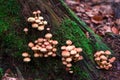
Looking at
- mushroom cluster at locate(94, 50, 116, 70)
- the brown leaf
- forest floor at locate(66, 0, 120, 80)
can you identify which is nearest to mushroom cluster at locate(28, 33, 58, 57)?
mushroom cluster at locate(94, 50, 116, 70)

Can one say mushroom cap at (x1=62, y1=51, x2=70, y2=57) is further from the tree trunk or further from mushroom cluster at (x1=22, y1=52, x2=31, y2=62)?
mushroom cluster at (x1=22, y1=52, x2=31, y2=62)

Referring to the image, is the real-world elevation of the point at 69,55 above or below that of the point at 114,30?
above

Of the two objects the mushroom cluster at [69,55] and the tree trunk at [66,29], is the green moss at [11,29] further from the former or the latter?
the mushroom cluster at [69,55]

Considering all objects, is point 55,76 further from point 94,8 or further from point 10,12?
point 94,8

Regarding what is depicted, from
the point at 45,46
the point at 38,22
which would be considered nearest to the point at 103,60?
the point at 45,46

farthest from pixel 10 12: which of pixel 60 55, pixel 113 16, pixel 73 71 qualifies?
pixel 113 16

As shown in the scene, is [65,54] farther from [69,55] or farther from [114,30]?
[114,30]
